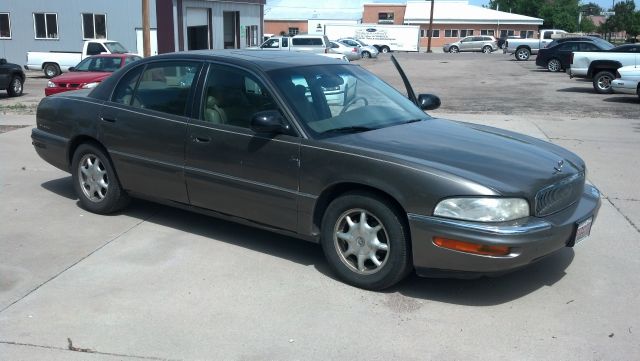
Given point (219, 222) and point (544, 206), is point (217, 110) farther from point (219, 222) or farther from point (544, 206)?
point (544, 206)

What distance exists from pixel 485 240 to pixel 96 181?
397 cm

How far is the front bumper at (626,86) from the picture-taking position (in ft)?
59.4

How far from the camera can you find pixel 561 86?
24.0 m

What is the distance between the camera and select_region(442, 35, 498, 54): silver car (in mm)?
62375

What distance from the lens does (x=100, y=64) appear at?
687 inches

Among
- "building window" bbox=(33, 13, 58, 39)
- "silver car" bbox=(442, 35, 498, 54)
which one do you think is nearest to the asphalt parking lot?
"building window" bbox=(33, 13, 58, 39)

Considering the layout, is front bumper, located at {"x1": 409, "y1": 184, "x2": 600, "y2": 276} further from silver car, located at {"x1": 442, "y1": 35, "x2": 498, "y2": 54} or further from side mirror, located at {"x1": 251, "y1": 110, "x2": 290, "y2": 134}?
silver car, located at {"x1": 442, "y1": 35, "x2": 498, "y2": 54}

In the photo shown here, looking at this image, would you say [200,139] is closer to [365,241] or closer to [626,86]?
[365,241]

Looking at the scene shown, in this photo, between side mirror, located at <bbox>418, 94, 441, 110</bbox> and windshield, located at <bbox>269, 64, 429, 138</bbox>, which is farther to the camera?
side mirror, located at <bbox>418, 94, 441, 110</bbox>

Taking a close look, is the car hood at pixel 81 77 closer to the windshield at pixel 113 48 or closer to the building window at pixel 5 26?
the windshield at pixel 113 48

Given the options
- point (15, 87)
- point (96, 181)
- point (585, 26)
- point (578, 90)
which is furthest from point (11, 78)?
point (585, 26)

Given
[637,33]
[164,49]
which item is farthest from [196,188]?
[637,33]

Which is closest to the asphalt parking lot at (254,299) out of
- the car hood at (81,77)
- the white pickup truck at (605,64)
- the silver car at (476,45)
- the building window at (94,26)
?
the car hood at (81,77)

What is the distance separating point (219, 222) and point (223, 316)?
6.89ft
